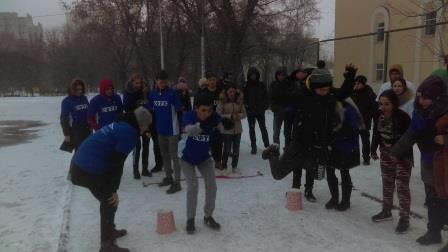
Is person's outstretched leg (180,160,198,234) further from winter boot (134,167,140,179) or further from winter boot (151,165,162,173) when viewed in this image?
winter boot (151,165,162,173)

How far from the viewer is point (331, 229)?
16.8 ft

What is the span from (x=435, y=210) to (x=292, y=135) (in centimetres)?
210

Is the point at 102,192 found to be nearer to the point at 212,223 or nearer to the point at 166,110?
the point at 212,223

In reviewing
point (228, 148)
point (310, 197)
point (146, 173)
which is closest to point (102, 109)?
point (146, 173)

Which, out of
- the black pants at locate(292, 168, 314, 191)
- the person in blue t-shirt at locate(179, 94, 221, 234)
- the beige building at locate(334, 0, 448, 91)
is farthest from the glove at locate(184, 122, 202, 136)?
the beige building at locate(334, 0, 448, 91)

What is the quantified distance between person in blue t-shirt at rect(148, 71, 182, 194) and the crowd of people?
2cm

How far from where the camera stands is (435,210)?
4.54 m

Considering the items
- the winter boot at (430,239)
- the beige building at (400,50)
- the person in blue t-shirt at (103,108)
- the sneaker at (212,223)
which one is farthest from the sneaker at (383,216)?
the beige building at (400,50)

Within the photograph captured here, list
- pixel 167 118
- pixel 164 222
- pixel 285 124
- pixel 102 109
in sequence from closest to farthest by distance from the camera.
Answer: pixel 164 222, pixel 167 118, pixel 102 109, pixel 285 124

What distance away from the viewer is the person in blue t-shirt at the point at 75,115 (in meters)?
7.56

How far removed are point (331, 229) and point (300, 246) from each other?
64 cm

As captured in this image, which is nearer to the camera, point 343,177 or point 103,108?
point 343,177

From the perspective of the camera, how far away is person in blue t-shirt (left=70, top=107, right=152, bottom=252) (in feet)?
14.0

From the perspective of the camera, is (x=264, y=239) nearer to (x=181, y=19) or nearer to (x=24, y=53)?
(x=181, y=19)
